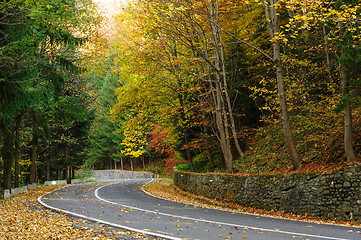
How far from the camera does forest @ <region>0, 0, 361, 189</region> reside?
10.9 metres

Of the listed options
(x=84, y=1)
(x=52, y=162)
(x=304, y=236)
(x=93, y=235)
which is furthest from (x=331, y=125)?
(x=52, y=162)

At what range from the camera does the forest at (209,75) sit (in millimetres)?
10891

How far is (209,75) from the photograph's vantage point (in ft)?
54.9

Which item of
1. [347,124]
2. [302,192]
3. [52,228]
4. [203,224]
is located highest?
[347,124]

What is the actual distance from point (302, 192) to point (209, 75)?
8.22 meters

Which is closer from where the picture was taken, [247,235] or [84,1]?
[247,235]

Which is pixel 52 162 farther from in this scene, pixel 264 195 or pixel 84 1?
pixel 264 195

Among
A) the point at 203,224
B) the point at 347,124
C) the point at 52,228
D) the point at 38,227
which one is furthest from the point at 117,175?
the point at 347,124

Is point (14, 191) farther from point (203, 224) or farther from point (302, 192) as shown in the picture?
point (302, 192)

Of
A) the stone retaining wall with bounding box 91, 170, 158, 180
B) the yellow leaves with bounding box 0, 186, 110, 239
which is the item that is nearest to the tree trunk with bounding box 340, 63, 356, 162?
the yellow leaves with bounding box 0, 186, 110, 239

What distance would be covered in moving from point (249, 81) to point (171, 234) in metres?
13.8

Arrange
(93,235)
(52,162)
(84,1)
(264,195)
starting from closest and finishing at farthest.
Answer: (93,235), (264,195), (84,1), (52,162)

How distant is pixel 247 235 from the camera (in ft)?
24.1

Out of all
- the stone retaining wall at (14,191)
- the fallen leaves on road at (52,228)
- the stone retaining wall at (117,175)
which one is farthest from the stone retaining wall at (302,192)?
the stone retaining wall at (117,175)
